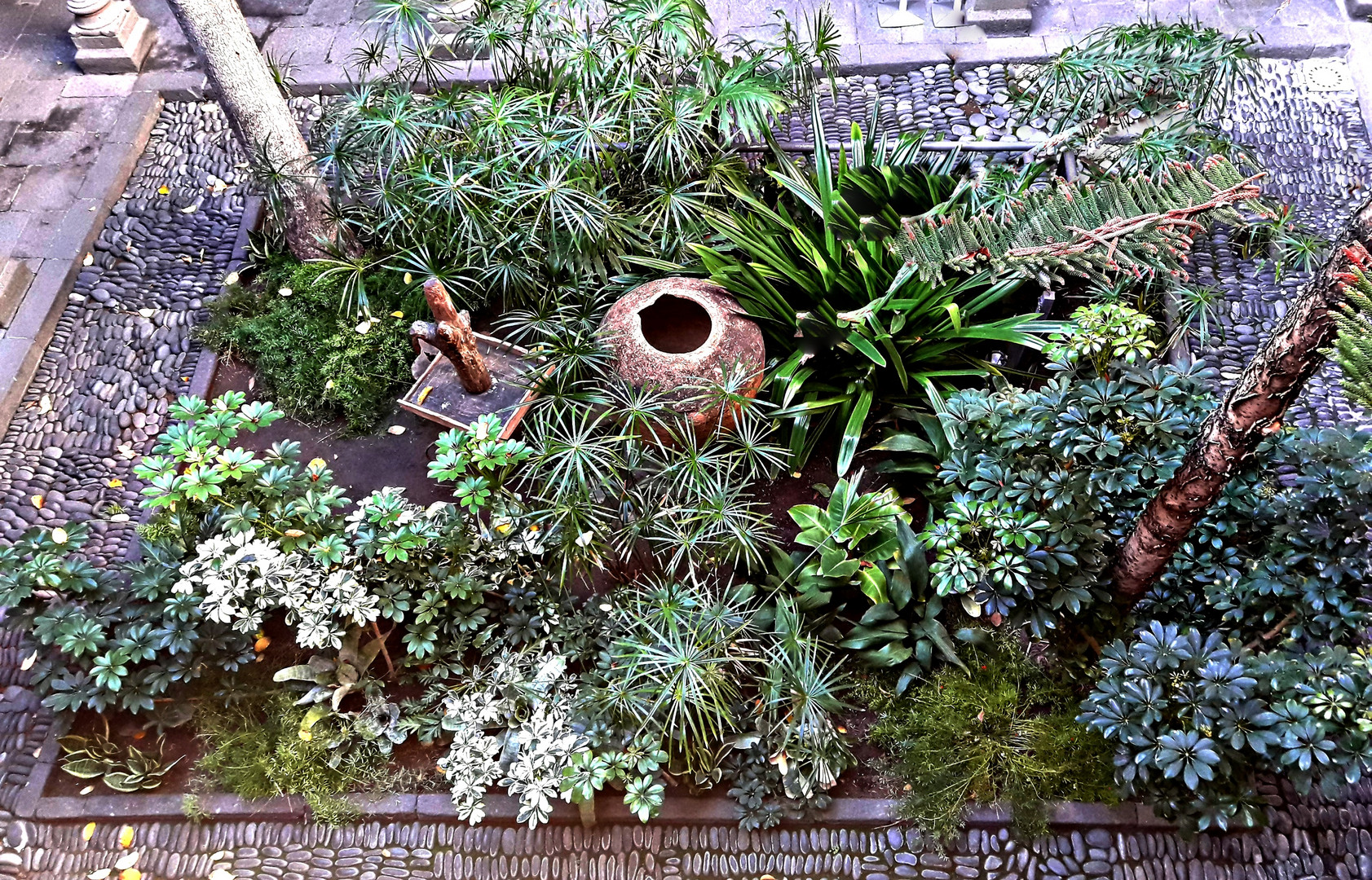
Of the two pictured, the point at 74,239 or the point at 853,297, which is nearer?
the point at 853,297

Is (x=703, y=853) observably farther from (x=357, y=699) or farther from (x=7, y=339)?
(x=7, y=339)

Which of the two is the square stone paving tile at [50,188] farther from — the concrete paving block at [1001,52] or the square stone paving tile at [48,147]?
the concrete paving block at [1001,52]

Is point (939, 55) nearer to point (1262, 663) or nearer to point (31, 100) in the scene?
point (1262, 663)

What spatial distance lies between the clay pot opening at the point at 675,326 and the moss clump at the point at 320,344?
1328 mm

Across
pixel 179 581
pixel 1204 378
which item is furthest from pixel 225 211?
pixel 1204 378

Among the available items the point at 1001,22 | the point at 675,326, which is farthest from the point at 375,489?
the point at 1001,22

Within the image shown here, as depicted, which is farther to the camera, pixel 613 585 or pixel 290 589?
pixel 613 585

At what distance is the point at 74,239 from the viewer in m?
5.47

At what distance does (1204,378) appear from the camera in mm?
3451

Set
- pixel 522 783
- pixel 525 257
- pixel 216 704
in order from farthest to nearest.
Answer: pixel 525 257
pixel 216 704
pixel 522 783

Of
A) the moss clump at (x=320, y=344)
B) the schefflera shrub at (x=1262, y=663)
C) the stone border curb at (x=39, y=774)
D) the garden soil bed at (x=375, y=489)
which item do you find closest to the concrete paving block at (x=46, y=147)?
the moss clump at (x=320, y=344)

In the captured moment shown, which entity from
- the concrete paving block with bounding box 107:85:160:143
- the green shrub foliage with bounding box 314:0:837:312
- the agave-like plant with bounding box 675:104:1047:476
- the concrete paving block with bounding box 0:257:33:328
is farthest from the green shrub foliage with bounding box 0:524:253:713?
the concrete paving block with bounding box 107:85:160:143

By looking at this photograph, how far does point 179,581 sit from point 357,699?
873 mm

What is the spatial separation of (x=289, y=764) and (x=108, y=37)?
547 centimetres
